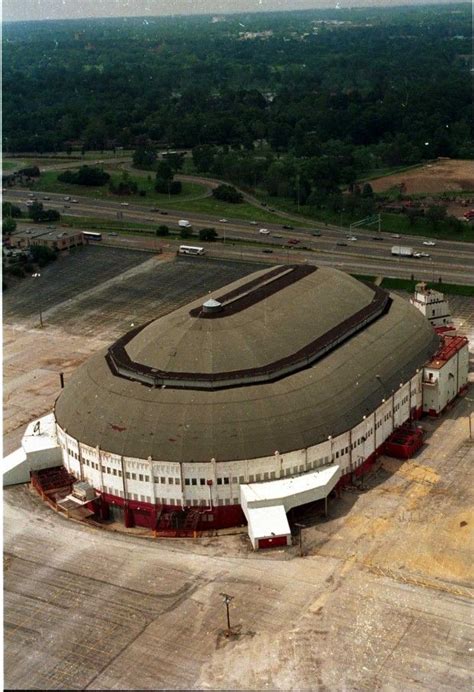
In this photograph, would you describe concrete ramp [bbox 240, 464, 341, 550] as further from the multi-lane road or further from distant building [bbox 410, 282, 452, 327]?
the multi-lane road

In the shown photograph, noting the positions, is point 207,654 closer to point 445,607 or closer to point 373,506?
point 445,607

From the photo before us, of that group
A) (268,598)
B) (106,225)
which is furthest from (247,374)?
(106,225)

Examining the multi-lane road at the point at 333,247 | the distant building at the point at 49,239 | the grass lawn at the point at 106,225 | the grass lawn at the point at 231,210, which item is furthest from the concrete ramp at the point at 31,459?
the grass lawn at the point at 231,210

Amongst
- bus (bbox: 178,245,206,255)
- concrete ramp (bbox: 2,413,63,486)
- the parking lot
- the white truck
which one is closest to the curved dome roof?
concrete ramp (bbox: 2,413,63,486)

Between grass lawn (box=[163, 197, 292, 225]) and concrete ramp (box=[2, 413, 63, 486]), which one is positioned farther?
grass lawn (box=[163, 197, 292, 225])

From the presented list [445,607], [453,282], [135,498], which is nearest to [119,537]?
[135,498]
